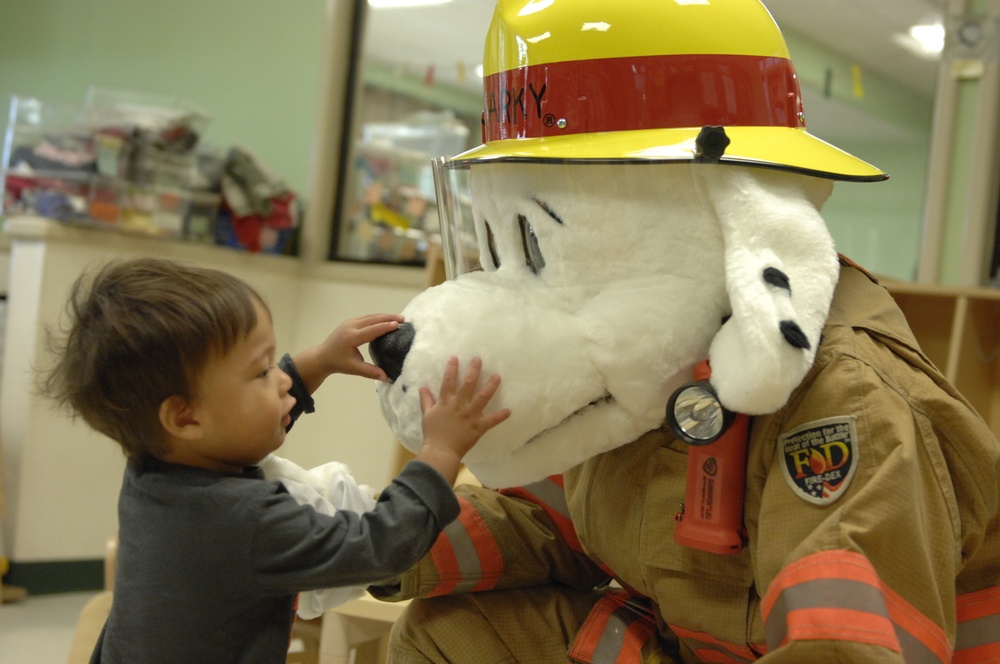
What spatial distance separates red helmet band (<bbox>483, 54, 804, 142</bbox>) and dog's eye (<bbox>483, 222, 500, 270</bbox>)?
11cm

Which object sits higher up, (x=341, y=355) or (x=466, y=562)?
(x=341, y=355)

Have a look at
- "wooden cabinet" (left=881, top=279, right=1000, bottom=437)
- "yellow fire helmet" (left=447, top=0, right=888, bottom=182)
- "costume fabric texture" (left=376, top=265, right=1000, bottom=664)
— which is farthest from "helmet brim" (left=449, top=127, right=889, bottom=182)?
"wooden cabinet" (left=881, top=279, right=1000, bottom=437)

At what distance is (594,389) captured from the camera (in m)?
0.89

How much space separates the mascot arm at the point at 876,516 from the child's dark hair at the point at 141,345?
1.65 ft

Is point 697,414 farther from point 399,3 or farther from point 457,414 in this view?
point 399,3

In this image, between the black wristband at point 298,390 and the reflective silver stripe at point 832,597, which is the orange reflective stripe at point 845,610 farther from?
the black wristband at point 298,390

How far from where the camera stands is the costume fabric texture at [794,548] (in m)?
0.75

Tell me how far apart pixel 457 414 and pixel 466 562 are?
0.26 metres

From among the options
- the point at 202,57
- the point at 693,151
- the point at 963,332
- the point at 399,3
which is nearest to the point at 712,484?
the point at 693,151

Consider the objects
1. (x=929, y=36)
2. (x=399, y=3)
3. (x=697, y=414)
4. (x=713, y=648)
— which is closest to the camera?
(x=697, y=414)

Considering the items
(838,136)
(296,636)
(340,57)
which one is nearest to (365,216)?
(340,57)

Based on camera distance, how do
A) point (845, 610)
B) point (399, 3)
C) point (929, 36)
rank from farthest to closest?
point (399, 3), point (929, 36), point (845, 610)

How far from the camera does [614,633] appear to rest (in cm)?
100

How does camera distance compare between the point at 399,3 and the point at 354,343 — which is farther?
the point at 399,3
